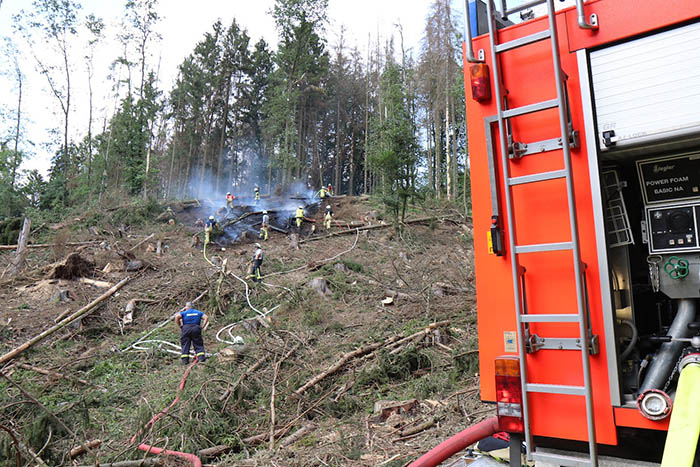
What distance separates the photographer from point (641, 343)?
8.37 ft

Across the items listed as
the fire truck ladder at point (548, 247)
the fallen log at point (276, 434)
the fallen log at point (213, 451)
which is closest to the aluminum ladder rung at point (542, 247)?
the fire truck ladder at point (548, 247)

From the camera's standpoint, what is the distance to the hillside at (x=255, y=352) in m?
5.11

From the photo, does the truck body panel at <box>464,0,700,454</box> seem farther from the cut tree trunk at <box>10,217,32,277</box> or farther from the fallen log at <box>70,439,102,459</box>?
the cut tree trunk at <box>10,217,32,277</box>

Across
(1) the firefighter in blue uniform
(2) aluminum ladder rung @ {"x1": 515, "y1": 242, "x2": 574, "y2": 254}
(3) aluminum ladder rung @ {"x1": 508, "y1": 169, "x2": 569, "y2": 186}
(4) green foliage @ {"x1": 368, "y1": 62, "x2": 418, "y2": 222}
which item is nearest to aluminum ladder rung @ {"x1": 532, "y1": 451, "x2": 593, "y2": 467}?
(2) aluminum ladder rung @ {"x1": 515, "y1": 242, "x2": 574, "y2": 254}

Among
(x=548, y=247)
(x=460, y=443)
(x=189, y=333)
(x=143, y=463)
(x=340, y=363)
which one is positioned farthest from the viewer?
(x=189, y=333)

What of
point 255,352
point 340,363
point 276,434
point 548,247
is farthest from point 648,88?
point 255,352

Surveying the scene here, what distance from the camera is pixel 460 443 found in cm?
291

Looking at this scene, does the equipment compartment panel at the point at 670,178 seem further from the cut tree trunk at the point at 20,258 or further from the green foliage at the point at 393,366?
the cut tree trunk at the point at 20,258

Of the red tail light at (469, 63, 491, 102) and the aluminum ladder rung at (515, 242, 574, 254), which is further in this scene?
the red tail light at (469, 63, 491, 102)

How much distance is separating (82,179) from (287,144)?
14.5 metres

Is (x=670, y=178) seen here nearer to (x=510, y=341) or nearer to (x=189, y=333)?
(x=510, y=341)

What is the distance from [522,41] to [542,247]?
1.12 metres

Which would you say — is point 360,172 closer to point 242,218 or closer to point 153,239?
point 242,218

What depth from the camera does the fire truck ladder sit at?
2137 millimetres
